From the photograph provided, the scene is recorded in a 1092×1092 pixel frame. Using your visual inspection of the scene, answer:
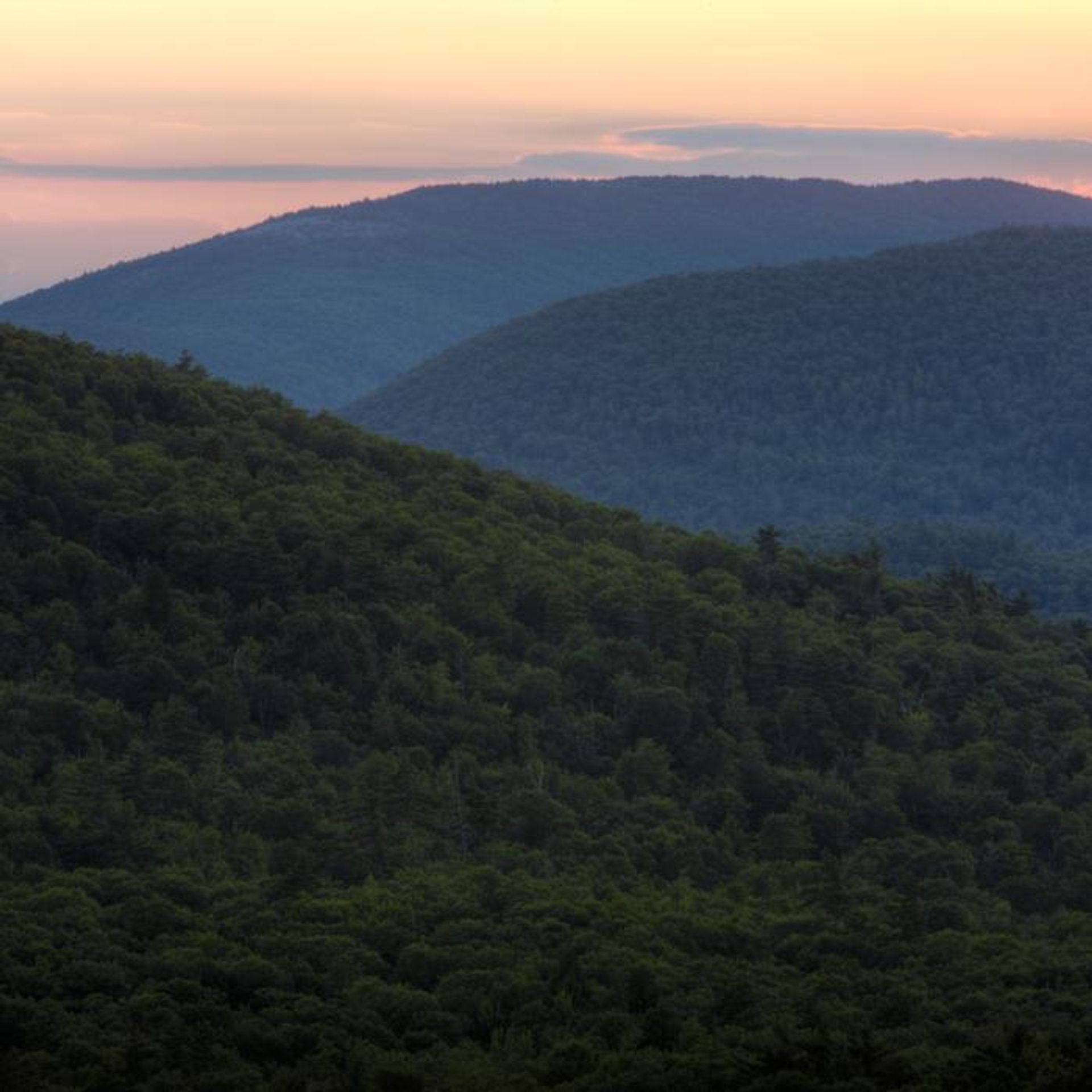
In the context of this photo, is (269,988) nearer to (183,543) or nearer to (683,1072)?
(683,1072)

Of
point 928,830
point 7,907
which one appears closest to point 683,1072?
point 7,907

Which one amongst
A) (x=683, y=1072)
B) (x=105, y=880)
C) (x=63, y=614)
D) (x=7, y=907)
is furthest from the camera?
(x=63, y=614)

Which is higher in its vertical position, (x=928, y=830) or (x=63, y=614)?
(x=63, y=614)

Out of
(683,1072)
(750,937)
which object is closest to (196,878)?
(750,937)

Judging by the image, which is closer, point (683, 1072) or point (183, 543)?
point (683, 1072)

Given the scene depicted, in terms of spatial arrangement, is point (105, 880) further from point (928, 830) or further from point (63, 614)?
point (928, 830)

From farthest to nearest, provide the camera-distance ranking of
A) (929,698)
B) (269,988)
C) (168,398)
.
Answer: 1. (168,398)
2. (929,698)
3. (269,988)
